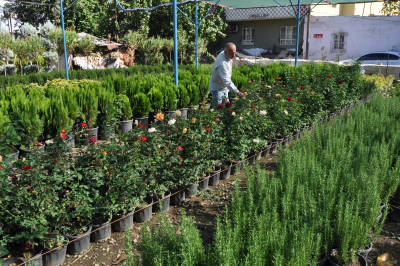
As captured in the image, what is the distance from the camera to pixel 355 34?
2067cm

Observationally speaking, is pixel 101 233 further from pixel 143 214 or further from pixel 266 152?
pixel 266 152

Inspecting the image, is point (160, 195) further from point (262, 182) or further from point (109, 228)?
point (262, 182)

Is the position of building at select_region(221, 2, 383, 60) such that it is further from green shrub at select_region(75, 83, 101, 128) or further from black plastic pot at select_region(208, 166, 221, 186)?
black plastic pot at select_region(208, 166, 221, 186)

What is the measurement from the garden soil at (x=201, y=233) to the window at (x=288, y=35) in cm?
2182

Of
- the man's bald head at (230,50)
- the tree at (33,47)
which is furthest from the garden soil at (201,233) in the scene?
the tree at (33,47)

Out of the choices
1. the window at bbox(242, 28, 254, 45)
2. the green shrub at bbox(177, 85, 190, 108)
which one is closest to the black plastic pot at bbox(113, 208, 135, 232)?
the green shrub at bbox(177, 85, 190, 108)

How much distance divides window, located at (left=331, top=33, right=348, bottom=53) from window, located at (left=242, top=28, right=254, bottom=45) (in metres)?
6.18

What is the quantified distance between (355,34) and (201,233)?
21051mm

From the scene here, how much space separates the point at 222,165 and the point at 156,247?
8.07 ft

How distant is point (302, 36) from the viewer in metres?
23.1

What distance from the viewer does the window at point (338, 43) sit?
69.3 ft

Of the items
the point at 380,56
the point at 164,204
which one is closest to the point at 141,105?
the point at 164,204

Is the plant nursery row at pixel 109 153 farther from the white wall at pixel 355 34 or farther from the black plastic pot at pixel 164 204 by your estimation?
the white wall at pixel 355 34

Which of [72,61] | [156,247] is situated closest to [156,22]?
[72,61]
